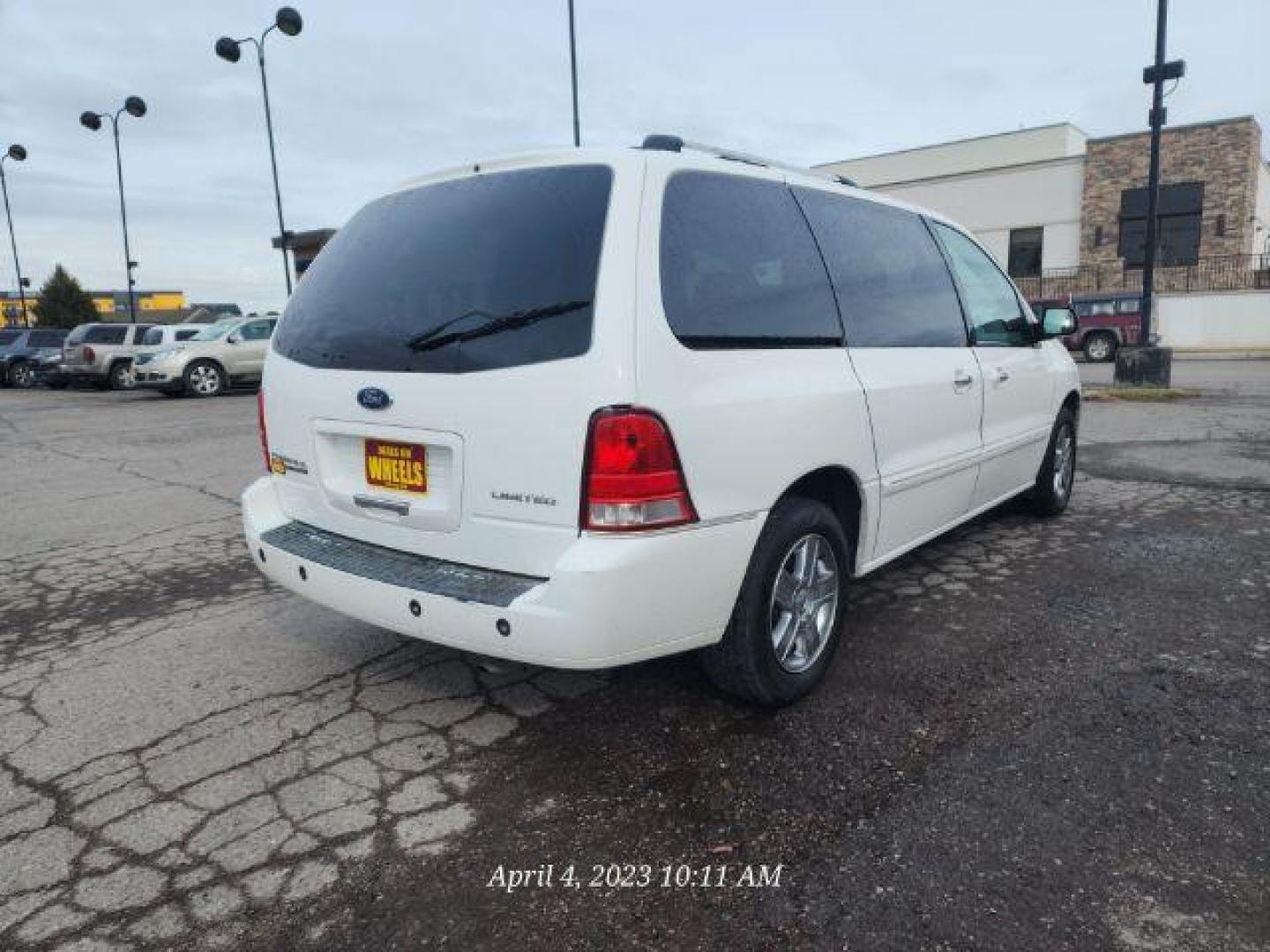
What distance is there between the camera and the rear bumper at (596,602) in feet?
7.56

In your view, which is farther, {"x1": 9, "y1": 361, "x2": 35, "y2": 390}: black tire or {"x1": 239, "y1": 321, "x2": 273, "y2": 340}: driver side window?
{"x1": 9, "y1": 361, "x2": 35, "y2": 390}: black tire

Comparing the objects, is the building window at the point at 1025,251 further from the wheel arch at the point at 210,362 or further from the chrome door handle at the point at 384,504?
the chrome door handle at the point at 384,504

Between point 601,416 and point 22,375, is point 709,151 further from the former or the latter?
point 22,375

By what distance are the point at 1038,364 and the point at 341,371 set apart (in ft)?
12.7

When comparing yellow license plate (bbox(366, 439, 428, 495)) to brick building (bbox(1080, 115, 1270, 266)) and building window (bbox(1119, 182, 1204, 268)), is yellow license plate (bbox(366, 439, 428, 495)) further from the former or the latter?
brick building (bbox(1080, 115, 1270, 266))

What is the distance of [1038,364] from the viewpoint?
4.89m

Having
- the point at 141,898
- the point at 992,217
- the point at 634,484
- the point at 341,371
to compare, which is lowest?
the point at 141,898

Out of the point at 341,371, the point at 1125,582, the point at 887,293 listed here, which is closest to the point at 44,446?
the point at 341,371

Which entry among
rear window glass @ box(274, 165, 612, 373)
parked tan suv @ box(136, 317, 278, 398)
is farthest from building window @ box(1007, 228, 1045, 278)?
rear window glass @ box(274, 165, 612, 373)

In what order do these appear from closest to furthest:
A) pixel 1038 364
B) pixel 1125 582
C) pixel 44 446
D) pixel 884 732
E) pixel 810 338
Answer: pixel 884 732, pixel 810 338, pixel 1125 582, pixel 1038 364, pixel 44 446

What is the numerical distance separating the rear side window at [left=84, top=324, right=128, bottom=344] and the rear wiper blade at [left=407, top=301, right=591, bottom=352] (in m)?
21.3

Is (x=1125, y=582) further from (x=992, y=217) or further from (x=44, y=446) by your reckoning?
(x=992, y=217)

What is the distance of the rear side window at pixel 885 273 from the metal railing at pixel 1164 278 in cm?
2677

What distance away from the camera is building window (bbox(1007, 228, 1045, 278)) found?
3375 cm
